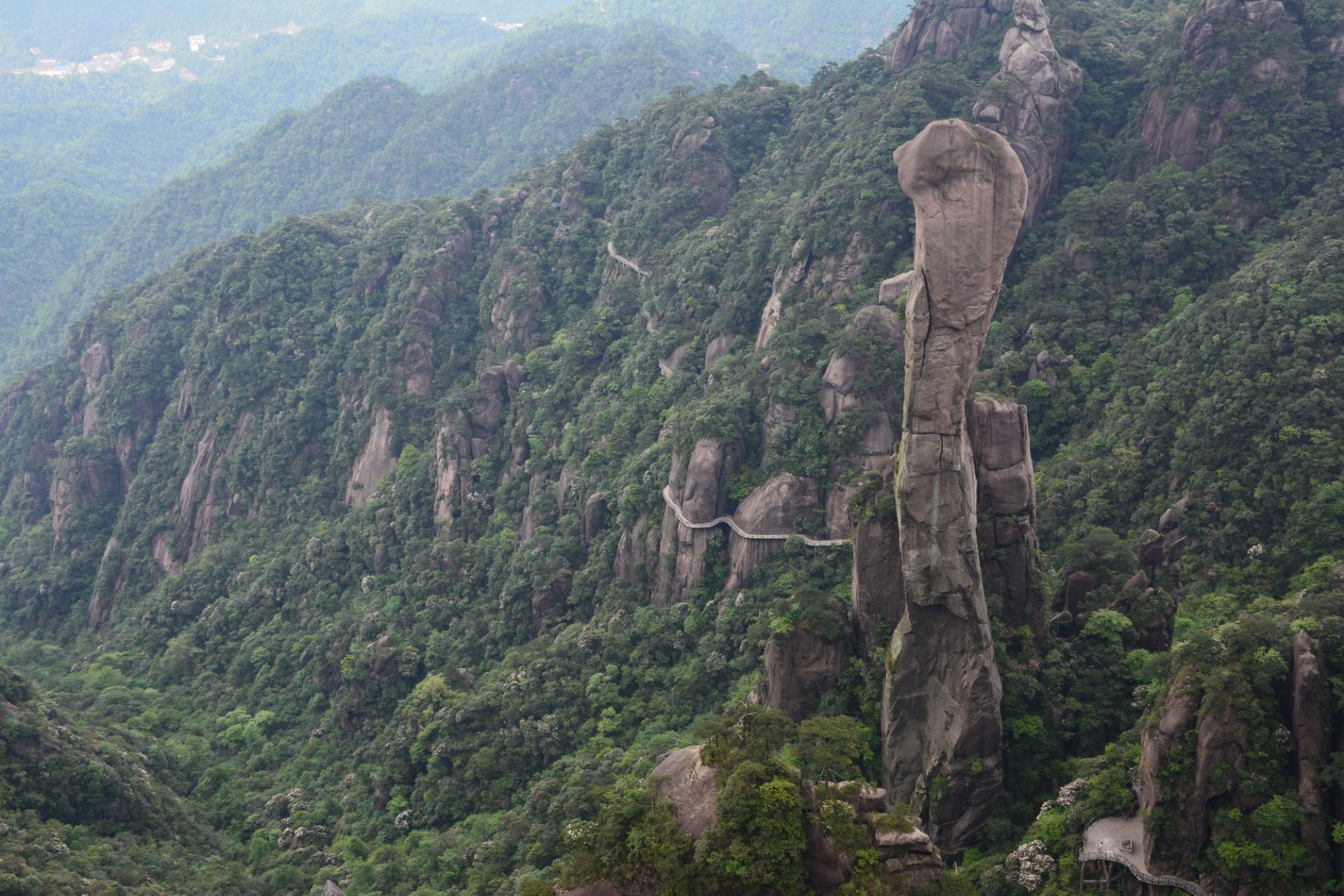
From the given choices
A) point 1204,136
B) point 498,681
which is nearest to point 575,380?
point 498,681

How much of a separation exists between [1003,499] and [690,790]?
13488 millimetres

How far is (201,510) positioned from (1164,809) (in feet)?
249

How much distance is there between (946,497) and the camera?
107 ft

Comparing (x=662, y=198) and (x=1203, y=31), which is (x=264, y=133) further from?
(x=1203, y=31)

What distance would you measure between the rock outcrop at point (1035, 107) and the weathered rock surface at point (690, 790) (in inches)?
1621

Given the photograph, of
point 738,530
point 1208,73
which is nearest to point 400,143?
point 1208,73

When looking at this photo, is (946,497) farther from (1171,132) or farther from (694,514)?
(1171,132)

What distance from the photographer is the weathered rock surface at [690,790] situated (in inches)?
1125

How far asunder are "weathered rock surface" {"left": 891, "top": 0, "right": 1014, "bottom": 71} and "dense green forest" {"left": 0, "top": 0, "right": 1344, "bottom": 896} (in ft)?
2.20

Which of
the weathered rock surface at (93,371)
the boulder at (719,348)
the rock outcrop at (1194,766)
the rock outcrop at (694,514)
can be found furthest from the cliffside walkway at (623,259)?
the rock outcrop at (1194,766)

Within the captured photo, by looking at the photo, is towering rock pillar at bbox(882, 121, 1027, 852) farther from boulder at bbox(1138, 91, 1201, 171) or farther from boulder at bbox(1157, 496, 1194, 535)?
boulder at bbox(1138, 91, 1201, 171)

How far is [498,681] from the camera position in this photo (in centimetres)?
5412

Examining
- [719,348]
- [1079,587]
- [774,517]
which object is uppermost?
[719,348]

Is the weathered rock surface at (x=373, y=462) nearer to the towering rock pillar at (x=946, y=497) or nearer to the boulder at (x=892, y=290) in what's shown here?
the boulder at (x=892, y=290)
